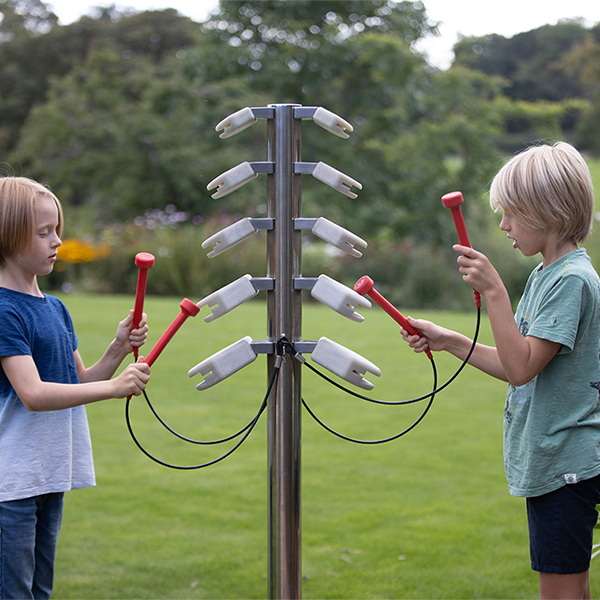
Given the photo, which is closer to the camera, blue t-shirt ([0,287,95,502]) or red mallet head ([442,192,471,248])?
red mallet head ([442,192,471,248])

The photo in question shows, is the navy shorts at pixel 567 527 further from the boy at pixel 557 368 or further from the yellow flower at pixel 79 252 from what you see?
the yellow flower at pixel 79 252

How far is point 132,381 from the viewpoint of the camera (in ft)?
4.30

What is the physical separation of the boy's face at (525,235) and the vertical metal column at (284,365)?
0.45 meters

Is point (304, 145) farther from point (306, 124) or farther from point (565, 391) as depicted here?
point (565, 391)

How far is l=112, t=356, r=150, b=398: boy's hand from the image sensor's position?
1310mm

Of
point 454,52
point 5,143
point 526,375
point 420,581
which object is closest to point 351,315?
point 526,375

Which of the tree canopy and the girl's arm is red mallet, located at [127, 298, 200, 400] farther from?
the tree canopy

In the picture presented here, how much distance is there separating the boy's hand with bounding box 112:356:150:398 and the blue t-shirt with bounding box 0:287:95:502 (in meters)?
0.26

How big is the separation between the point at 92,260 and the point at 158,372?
5.46 meters

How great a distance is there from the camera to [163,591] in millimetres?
2197

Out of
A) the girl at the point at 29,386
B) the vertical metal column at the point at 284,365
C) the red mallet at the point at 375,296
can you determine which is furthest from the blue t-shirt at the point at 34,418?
the red mallet at the point at 375,296

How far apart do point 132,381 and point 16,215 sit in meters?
0.48

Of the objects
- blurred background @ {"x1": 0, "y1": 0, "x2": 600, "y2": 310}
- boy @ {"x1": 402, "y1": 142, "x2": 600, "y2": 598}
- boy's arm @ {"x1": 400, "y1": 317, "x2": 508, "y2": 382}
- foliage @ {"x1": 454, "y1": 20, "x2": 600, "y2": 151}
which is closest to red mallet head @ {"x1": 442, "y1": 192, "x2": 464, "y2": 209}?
boy @ {"x1": 402, "y1": 142, "x2": 600, "y2": 598}

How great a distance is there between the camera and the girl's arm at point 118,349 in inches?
58.6
